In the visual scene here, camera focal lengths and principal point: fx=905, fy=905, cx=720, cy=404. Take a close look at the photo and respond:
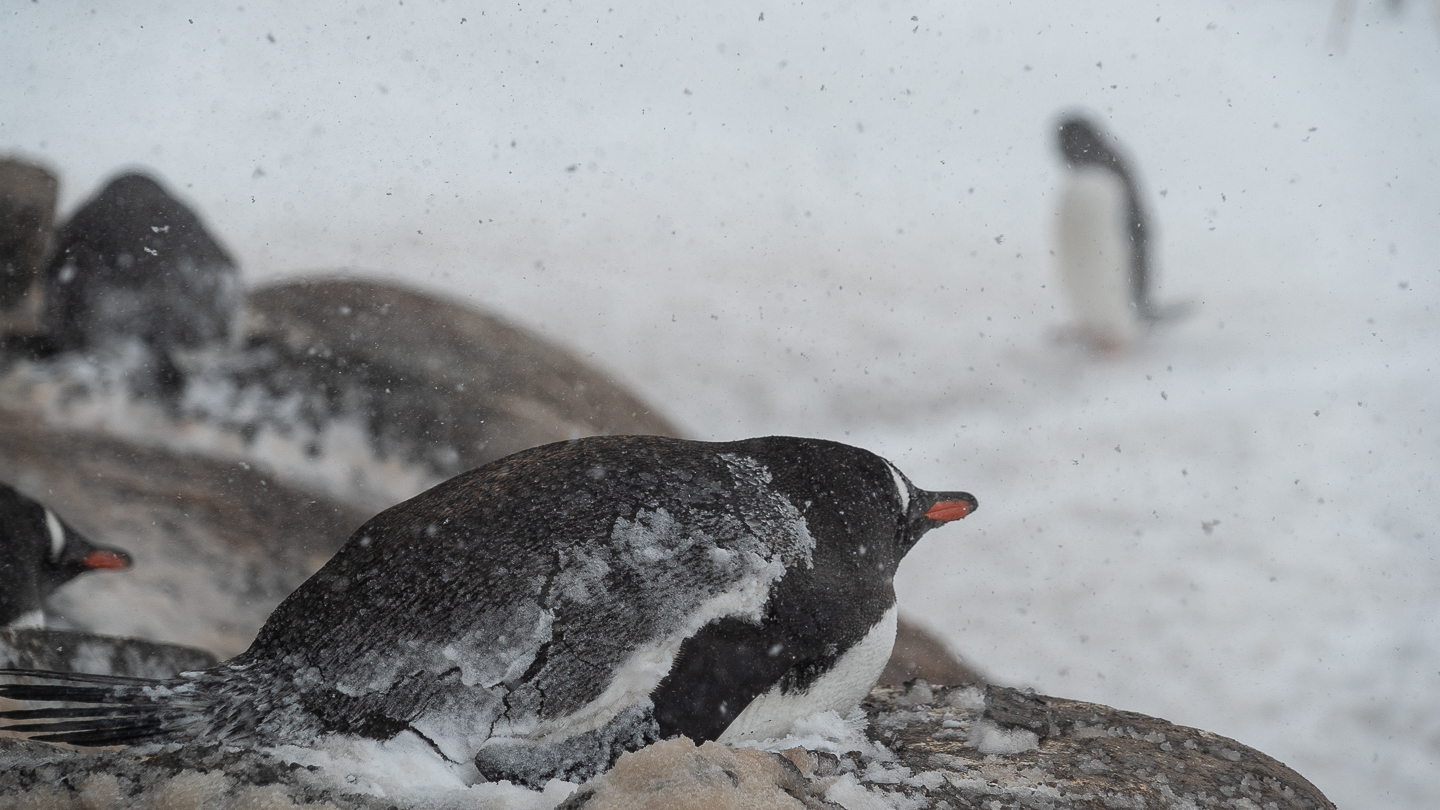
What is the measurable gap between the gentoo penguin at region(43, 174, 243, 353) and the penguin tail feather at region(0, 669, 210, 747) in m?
0.94

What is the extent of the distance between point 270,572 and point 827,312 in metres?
0.93

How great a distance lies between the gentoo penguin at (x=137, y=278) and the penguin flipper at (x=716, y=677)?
119cm

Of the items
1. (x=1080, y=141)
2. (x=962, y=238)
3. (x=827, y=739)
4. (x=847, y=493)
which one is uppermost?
(x=1080, y=141)

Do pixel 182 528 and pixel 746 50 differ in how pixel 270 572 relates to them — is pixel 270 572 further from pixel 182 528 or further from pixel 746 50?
pixel 746 50

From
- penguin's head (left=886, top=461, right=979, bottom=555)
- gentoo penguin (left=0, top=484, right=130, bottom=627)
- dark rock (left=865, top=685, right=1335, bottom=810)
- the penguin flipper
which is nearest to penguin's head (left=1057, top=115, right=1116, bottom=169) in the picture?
penguin's head (left=886, top=461, right=979, bottom=555)

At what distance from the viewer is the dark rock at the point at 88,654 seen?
40.9 inches

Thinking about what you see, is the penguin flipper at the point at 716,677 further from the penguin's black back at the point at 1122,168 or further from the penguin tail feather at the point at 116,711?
the penguin's black back at the point at 1122,168

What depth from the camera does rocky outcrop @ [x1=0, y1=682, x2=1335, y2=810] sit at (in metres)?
0.57

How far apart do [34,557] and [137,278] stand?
24.0 inches

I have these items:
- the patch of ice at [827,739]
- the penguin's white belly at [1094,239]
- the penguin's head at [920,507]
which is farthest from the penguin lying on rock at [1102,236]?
the patch of ice at [827,739]

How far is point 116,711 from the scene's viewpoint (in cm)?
69

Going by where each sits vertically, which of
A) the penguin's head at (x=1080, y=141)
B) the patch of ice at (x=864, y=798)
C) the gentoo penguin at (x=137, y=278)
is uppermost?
the penguin's head at (x=1080, y=141)

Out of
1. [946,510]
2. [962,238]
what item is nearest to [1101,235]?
[962,238]

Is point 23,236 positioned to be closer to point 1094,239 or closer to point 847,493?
point 847,493
